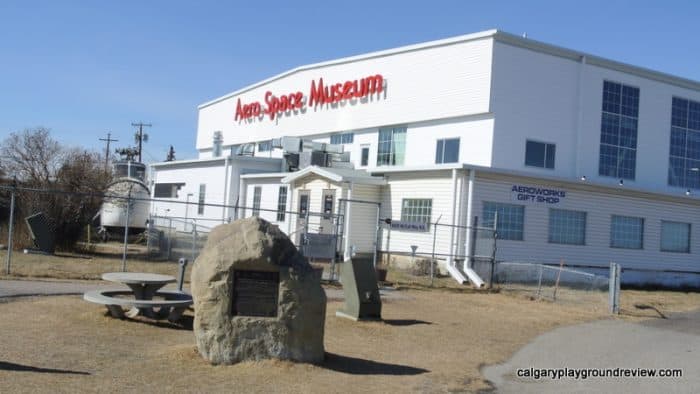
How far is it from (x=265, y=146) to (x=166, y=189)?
6.22 m

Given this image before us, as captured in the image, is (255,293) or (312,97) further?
(312,97)

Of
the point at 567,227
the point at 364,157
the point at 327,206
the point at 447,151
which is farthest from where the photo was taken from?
the point at 364,157

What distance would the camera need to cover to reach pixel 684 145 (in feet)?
116

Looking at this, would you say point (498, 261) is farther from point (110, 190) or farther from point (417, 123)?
point (110, 190)

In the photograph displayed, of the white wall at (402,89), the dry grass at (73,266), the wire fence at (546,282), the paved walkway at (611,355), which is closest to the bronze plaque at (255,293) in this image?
the paved walkway at (611,355)

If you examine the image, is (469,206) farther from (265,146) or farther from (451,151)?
(265,146)

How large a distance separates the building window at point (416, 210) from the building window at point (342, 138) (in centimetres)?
962

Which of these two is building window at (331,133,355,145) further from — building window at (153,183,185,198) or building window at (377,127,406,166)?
building window at (153,183,185,198)

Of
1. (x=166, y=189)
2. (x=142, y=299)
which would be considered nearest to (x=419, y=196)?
(x=142, y=299)

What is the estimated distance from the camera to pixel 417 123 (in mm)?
32719

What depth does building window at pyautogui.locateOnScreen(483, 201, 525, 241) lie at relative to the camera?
2619cm

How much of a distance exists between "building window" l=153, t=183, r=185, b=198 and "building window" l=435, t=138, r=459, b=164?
16.5 m

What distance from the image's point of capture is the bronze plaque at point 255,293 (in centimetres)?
906

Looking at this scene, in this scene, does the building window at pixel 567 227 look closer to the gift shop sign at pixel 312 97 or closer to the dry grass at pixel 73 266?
the gift shop sign at pixel 312 97
